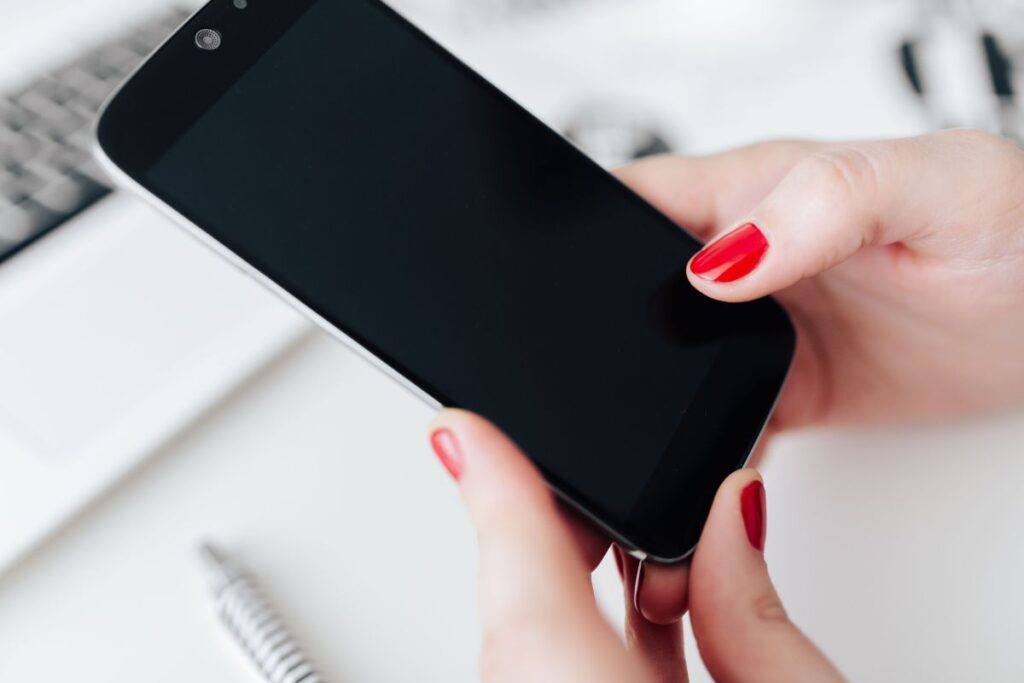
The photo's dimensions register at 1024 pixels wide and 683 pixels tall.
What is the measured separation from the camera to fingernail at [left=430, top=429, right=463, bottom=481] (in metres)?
0.27

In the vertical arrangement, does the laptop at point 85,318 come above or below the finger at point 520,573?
above

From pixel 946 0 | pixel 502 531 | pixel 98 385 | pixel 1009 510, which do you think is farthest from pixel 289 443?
pixel 946 0

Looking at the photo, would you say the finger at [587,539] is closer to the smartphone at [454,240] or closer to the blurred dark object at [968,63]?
the smartphone at [454,240]

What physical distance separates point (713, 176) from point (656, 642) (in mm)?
241

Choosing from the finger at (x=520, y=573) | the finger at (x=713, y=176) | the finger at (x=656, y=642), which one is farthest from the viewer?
the finger at (x=713, y=176)

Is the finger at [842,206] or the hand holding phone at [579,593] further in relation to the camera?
the finger at [842,206]

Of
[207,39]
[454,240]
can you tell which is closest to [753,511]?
[454,240]

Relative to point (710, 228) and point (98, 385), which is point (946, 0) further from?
point (98, 385)

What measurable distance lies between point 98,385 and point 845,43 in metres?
0.48

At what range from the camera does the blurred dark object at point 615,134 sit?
0.52 m

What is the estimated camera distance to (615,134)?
525 millimetres

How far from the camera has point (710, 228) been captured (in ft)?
1.58

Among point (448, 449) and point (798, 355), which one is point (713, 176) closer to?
point (798, 355)

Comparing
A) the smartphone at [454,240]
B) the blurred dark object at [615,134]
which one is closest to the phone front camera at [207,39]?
the smartphone at [454,240]
